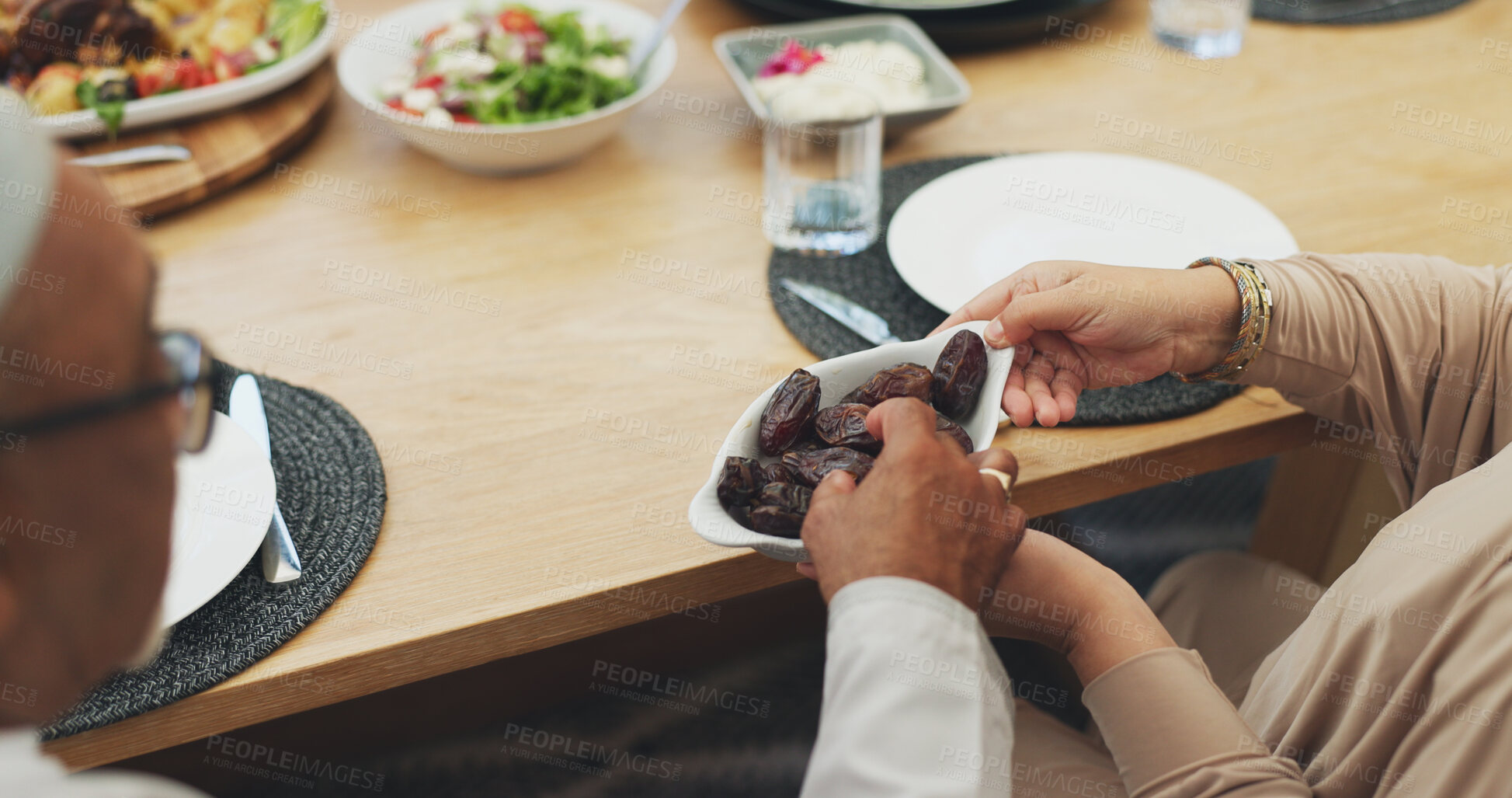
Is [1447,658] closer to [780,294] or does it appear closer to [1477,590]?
[1477,590]

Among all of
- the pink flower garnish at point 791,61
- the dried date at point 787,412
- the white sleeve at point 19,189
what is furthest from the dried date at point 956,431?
the pink flower garnish at point 791,61

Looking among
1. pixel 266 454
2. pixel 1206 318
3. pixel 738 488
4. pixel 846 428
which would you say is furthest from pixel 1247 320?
pixel 266 454

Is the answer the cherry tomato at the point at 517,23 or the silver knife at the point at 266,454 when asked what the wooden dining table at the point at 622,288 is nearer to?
the silver knife at the point at 266,454

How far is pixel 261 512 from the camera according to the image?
2.68ft

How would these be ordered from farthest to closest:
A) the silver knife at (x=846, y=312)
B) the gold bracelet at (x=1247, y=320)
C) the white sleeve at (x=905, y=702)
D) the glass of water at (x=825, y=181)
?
the glass of water at (x=825, y=181) < the silver knife at (x=846, y=312) < the gold bracelet at (x=1247, y=320) < the white sleeve at (x=905, y=702)

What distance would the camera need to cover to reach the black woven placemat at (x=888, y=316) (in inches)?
39.6

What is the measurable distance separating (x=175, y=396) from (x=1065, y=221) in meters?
1.06

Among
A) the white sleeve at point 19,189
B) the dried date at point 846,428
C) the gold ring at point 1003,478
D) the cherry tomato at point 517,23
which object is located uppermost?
the white sleeve at point 19,189

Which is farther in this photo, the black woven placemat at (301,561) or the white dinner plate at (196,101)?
the white dinner plate at (196,101)

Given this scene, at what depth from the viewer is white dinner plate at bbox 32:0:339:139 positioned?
A: 4.33ft

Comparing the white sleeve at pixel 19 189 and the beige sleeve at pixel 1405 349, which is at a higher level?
the white sleeve at pixel 19 189

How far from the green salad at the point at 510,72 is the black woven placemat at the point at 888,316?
0.41 m

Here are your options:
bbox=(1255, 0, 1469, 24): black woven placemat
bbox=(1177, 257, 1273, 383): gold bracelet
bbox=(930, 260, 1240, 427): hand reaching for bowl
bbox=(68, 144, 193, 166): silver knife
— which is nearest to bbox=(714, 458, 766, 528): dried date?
bbox=(930, 260, 1240, 427): hand reaching for bowl

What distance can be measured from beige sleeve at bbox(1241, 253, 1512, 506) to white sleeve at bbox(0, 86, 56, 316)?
966 mm
